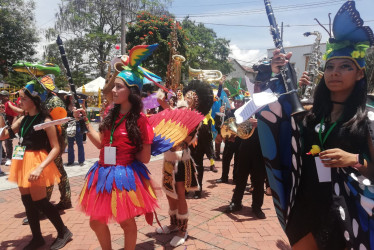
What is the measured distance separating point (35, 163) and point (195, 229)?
2.17 meters

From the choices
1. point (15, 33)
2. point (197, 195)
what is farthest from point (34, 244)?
point (15, 33)

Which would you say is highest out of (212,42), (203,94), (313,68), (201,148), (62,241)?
(212,42)

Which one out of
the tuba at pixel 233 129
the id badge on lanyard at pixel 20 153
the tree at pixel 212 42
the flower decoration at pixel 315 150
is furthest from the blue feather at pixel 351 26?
the tree at pixel 212 42

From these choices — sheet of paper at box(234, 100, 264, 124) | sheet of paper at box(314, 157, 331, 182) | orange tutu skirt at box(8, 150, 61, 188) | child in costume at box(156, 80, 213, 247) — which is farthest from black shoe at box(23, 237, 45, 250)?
sheet of paper at box(314, 157, 331, 182)

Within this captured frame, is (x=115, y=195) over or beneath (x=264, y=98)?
beneath

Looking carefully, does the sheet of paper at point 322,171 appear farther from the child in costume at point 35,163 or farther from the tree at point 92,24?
the tree at point 92,24

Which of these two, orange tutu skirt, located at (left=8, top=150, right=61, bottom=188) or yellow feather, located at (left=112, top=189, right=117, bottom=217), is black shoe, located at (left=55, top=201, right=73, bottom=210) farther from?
yellow feather, located at (left=112, top=189, right=117, bottom=217)

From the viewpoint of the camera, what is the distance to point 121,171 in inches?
92.4

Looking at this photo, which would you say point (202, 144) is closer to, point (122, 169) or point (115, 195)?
point (122, 169)

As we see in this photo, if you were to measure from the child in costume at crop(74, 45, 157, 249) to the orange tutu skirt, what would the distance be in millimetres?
897

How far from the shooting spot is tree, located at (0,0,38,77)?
1717cm

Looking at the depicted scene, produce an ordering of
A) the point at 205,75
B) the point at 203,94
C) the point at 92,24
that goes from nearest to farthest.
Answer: the point at 203,94 → the point at 205,75 → the point at 92,24

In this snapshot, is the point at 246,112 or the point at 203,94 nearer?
the point at 246,112

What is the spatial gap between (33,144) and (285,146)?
272 cm
